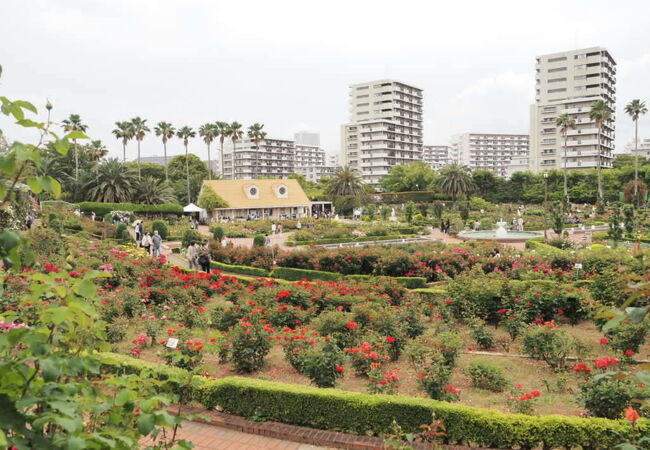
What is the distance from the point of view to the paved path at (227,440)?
653 cm

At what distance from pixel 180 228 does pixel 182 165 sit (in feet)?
132

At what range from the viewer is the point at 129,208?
148ft

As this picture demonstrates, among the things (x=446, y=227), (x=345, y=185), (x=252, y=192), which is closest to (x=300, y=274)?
(x=446, y=227)

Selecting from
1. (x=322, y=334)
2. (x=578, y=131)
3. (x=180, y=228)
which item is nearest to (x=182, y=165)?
(x=180, y=228)

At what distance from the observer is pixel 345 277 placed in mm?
18266

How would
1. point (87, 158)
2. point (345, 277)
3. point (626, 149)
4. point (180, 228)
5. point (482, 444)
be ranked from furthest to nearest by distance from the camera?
1. point (626, 149)
2. point (87, 158)
3. point (180, 228)
4. point (345, 277)
5. point (482, 444)

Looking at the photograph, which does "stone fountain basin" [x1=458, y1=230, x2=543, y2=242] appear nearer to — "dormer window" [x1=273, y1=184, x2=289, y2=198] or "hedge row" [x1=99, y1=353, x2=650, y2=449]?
"dormer window" [x1=273, y1=184, x2=289, y2=198]

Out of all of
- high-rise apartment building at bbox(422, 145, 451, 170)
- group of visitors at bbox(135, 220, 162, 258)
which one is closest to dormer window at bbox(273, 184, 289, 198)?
group of visitors at bbox(135, 220, 162, 258)

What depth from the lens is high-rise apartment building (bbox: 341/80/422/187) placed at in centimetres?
10081

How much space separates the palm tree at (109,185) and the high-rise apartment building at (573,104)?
65658mm

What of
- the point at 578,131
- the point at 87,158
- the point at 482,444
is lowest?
the point at 482,444

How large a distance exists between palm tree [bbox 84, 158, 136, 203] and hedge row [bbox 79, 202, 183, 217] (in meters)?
1.94

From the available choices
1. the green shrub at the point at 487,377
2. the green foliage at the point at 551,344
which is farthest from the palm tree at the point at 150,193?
the green shrub at the point at 487,377

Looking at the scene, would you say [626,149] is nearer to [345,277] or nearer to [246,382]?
[345,277]
